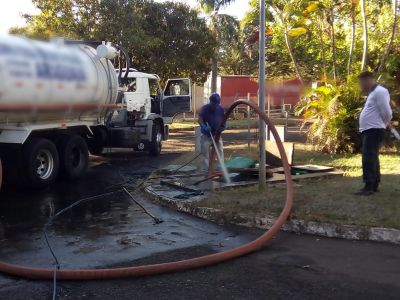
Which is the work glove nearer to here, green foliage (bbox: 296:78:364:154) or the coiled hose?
green foliage (bbox: 296:78:364:154)

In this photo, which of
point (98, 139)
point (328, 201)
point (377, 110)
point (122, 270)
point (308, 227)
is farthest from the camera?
point (98, 139)

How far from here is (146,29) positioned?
940 inches

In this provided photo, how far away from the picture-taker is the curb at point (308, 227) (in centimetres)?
600

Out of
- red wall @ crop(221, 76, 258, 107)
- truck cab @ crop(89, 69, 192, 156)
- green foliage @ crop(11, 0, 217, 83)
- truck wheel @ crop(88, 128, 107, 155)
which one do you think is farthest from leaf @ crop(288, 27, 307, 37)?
red wall @ crop(221, 76, 258, 107)

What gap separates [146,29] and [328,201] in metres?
18.2

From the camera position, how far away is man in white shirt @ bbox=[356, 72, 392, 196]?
7.28m

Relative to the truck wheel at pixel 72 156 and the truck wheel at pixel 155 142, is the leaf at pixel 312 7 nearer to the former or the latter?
the truck wheel at pixel 155 142

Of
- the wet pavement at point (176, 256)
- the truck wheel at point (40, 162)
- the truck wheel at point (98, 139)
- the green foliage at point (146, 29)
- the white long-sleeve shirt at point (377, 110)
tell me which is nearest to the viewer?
the wet pavement at point (176, 256)

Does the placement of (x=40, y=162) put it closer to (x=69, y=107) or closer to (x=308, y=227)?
(x=69, y=107)

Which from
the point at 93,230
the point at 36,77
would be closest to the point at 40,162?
the point at 93,230

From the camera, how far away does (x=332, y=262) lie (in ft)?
17.3

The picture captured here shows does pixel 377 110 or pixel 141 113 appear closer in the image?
pixel 377 110

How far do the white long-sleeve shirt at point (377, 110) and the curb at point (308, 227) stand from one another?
1.81 meters

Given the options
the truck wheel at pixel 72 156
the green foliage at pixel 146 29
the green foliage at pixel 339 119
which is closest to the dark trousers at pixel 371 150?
the green foliage at pixel 339 119
